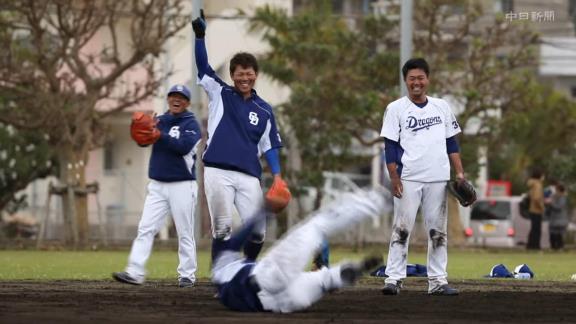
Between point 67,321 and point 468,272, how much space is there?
11.9 metres

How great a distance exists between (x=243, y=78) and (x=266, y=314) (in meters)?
3.02

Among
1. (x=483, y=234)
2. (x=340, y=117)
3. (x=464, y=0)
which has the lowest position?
(x=483, y=234)

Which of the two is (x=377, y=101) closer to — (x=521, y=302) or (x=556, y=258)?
(x=556, y=258)

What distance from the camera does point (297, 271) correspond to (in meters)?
11.5

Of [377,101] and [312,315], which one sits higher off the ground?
[377,101]

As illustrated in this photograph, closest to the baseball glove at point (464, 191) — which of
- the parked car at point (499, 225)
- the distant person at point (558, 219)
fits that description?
the distant person at point (558, 219)

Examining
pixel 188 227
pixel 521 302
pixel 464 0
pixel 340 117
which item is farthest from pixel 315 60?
pixel 521 302

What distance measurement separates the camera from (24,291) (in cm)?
1430

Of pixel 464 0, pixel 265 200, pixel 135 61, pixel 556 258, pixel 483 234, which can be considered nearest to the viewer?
pixel 265 200

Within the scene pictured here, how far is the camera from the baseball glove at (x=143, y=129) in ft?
45.7

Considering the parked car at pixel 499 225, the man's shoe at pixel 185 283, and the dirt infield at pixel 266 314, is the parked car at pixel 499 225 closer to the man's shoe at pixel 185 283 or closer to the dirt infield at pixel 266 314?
the dirt infield at pixel 266 314

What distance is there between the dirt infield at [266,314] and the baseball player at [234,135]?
1038 millimetres

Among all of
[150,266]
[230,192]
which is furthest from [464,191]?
[150,266]

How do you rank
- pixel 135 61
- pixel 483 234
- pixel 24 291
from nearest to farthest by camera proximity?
pixel 24 291 < pixel 135 61 < pixel 483 234
